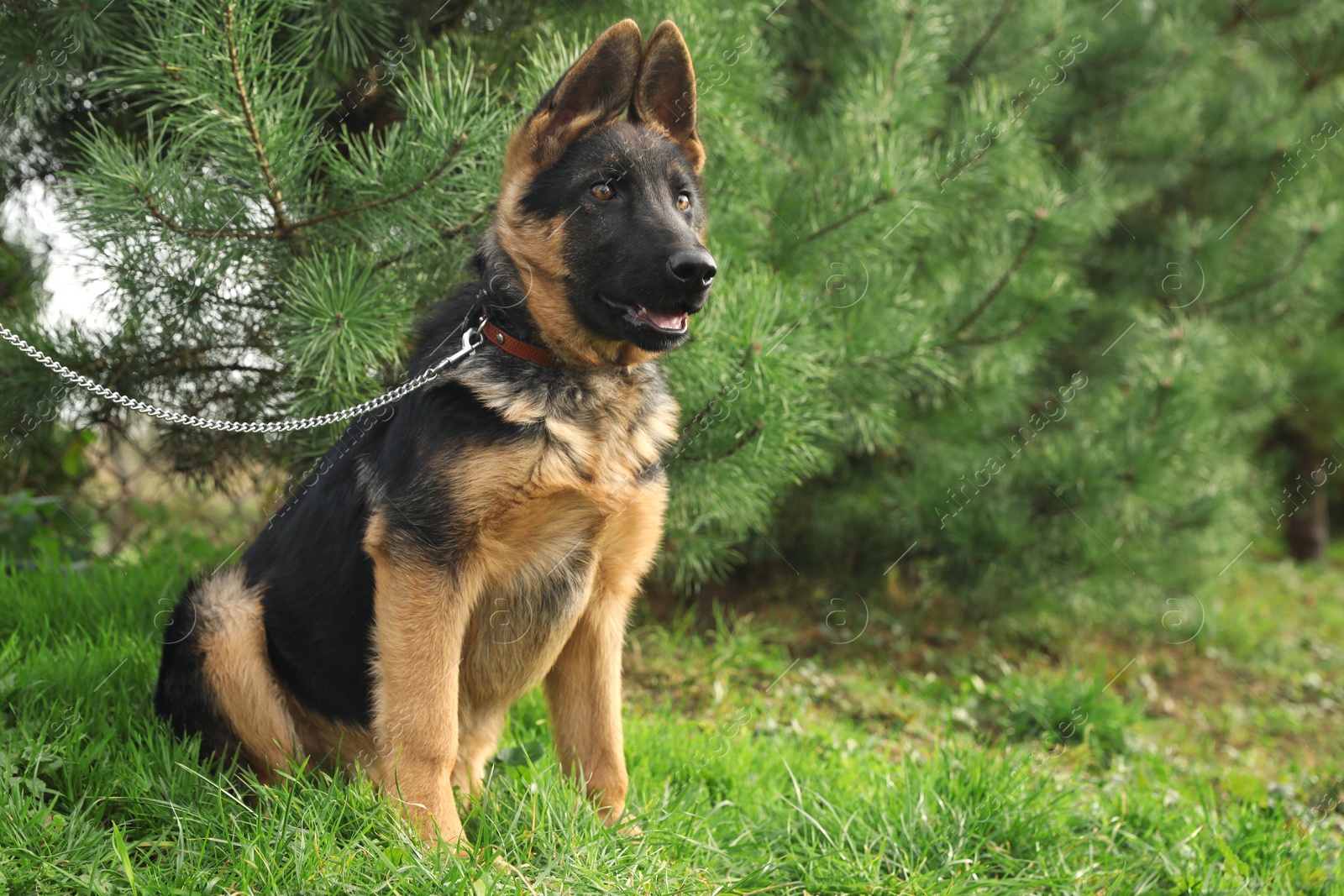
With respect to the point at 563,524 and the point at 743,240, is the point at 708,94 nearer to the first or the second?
the point at 743,240

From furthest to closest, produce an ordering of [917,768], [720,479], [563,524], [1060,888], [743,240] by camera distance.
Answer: [743,240] → [720,479] → [917,768] → [1060,888] → [563,524]

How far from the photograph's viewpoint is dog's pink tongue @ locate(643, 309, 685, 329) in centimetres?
269

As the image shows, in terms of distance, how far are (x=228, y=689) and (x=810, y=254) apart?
2.95m

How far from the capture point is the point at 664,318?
271cm

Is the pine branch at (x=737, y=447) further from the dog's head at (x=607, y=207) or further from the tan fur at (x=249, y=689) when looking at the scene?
the tan fur at (x=249, y=689)

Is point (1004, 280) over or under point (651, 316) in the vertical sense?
under

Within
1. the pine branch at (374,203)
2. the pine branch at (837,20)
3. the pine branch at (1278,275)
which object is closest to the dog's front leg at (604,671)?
the pine branch at (374,203)

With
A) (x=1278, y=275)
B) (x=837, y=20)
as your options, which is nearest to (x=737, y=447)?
(x=837, y=20)

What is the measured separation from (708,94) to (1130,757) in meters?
3.66

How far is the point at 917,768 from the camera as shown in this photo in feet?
11.5

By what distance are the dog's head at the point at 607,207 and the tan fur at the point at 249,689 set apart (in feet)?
4.31

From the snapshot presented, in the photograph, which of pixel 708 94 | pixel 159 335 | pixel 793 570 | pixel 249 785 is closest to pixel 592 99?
pixel 708 94

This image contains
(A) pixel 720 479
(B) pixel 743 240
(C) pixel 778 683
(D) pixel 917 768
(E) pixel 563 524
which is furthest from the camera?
(C) pixel 778 683

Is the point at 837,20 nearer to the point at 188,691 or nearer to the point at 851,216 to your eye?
the point at 851,216
